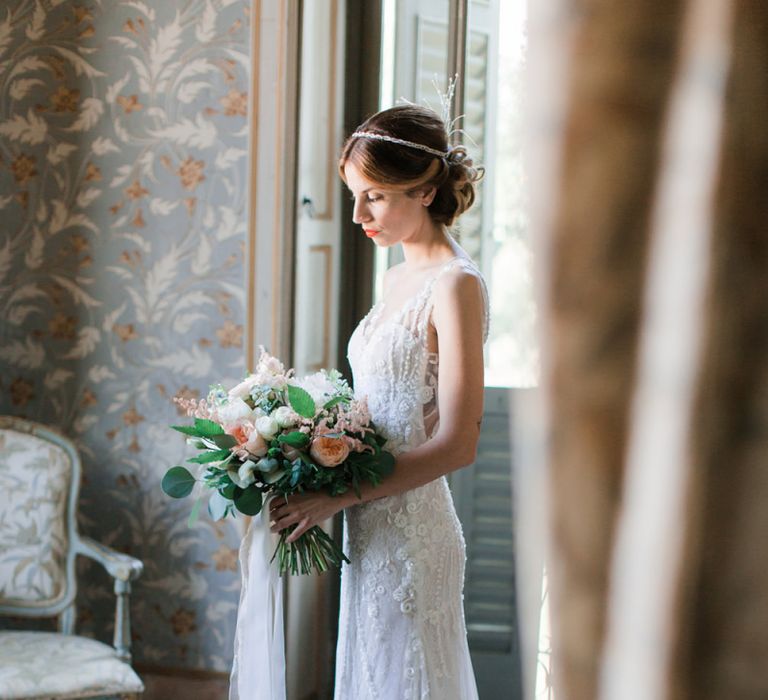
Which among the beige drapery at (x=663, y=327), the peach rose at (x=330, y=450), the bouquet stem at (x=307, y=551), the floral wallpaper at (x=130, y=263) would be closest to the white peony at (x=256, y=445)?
the peach rose at (x=330, y=450)

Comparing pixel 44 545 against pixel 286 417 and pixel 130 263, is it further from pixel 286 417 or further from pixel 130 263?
pixel 286 417

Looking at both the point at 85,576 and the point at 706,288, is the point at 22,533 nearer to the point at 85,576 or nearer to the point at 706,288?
the point at 85,576

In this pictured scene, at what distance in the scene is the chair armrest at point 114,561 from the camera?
285cm

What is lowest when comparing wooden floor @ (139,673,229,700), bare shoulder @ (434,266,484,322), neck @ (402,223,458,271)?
wooden floor @ (139,673,229,700)

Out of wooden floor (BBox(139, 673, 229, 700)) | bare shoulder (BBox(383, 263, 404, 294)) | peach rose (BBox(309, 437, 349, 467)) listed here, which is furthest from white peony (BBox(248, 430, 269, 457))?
wooden floor (BBox(139, 673, 229, 700))

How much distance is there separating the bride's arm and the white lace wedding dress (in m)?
0.05

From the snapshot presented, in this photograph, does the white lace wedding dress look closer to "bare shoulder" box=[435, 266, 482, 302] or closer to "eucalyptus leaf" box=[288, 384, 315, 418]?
"bare shoulder" box=[435, 266, 482, 302]

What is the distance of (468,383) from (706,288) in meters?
1.77

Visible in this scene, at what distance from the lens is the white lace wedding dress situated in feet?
6.73

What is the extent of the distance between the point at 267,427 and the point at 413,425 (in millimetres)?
315

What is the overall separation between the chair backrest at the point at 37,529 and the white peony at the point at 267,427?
4.17 feet

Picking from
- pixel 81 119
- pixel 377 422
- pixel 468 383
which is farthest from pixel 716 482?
pixel 81 119

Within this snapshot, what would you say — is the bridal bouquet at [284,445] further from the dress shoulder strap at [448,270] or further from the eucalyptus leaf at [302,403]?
the dress shoulder strap at [448,270]

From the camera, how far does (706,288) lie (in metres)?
0.20
